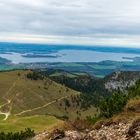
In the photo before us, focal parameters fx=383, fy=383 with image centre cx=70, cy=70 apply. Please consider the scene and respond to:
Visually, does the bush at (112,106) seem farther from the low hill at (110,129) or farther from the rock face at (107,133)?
the rock face at (107,133)

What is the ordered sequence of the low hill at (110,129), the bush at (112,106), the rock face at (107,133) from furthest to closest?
the bush at (112,106), the low hill at (110,129), the rock face at (107,133)

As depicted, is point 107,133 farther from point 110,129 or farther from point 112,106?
point 112,106

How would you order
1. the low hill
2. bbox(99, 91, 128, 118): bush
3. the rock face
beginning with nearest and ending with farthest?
the rock face < the low hill < bbox(99, 91, 128, 118): bush

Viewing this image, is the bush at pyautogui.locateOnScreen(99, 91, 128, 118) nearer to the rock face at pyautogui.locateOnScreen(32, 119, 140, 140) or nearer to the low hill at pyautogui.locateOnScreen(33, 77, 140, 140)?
the low hill at pyautogui.locateOnScreen(33, 77, 140, 140)

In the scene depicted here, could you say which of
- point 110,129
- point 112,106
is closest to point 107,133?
point 110,129

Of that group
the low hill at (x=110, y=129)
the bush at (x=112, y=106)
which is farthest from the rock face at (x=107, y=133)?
the bush at (x=112, y=106)

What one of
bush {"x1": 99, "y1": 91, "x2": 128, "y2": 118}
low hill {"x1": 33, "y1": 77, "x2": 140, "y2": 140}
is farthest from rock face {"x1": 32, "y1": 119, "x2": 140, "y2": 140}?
bush {"x1": 99, "y1": 91, "x2": 128, "y2": 118}

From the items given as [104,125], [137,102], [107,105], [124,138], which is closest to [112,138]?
[124,138]

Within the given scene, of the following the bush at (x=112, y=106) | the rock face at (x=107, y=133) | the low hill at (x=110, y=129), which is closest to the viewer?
the rock face at (x=107, y=133)
